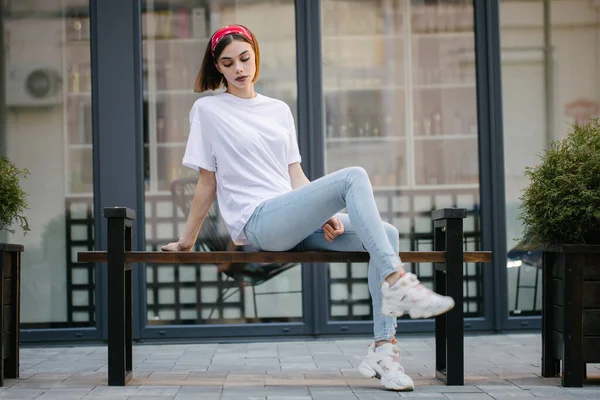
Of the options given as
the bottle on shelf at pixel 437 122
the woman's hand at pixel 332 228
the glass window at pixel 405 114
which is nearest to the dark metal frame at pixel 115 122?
the glass window at pixel 405 114

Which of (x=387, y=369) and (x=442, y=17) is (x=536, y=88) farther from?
(x=387, y=369)

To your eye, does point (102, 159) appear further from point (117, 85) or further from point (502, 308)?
point (502, 308)

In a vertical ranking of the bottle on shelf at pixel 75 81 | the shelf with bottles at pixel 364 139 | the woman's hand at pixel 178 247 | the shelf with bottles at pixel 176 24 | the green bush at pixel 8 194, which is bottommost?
the woman's hand at pixel 178 247

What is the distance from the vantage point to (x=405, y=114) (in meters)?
6.49

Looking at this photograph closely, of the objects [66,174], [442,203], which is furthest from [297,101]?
[66,174]

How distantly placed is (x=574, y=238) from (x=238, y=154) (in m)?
1.65

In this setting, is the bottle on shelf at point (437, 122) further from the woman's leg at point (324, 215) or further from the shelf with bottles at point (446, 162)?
the woman's leg at point (324, 215)

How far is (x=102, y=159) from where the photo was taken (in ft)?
20.2

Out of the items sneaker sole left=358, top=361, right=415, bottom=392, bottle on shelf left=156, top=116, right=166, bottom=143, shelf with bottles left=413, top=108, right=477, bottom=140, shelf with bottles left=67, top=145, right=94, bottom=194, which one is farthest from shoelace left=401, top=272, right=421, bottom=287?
shelf with bottles left=67, top=145, right=94, bottom=194

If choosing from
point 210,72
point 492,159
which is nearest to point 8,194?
point 210,72

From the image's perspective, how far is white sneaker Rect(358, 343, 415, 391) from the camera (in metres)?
3.92

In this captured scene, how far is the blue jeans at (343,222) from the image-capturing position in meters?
3.78

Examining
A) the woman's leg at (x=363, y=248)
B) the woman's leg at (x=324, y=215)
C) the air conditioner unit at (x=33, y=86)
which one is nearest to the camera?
the woman's leg at (x=324, y=215)

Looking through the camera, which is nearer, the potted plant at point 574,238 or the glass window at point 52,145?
the potted plant at point 574,238
